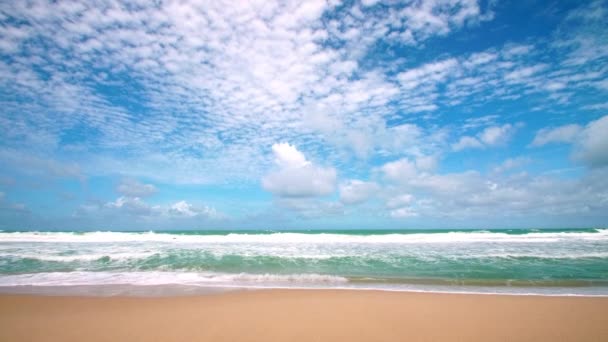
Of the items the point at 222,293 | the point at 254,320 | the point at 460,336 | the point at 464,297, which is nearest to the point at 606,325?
the point at 464,297

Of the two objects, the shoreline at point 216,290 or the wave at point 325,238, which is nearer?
the shoreline at point 216,290

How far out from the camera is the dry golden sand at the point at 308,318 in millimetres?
4511

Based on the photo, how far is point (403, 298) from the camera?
21.4 ft

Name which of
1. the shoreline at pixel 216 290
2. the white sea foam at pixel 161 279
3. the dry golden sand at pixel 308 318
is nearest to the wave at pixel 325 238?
the white sea foam at pixel 161 279

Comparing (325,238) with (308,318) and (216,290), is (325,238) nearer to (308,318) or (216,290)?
(216,290)

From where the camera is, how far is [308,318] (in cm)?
524

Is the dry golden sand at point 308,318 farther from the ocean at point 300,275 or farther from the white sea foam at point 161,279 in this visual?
the white sea foam at point 161,279

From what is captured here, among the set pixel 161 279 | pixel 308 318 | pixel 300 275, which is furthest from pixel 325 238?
pixel 308 318

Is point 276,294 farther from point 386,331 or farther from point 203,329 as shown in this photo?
point 386,331

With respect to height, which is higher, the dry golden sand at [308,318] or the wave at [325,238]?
the wave at [325,238]

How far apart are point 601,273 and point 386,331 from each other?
10.4 m

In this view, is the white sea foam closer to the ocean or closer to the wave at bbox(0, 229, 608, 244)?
the ocean

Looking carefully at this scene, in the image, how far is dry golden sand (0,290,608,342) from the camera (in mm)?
4511

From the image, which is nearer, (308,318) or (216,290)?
(308,318)
